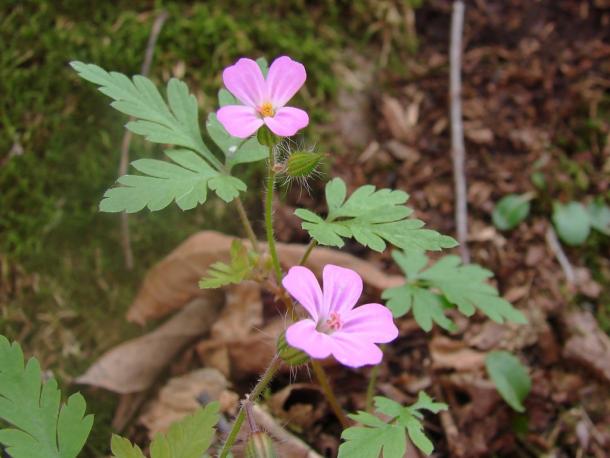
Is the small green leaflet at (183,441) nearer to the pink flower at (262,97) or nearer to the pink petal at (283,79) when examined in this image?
the pink flower at (262,97)

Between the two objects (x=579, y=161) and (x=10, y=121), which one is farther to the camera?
(x=579, y=161)

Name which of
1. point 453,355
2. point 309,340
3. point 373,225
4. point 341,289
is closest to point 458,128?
point 453,355

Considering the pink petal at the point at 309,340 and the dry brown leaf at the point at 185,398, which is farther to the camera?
the dry brown leaf at the point at 185,398

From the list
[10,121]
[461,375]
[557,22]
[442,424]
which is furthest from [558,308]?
[10,121]

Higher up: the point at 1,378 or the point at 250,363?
the point at 1,378

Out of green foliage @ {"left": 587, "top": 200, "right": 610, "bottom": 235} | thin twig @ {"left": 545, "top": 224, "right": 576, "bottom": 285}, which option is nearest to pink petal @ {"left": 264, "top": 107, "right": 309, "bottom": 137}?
thin twig @ {"left": 545, "top": 224, "right": 576, "bottom": 285}

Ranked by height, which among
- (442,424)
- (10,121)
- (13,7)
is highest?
(13,7)

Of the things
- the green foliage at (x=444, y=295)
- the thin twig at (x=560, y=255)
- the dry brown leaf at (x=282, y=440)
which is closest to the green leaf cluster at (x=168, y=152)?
the green foliage at (x=444, y=295)

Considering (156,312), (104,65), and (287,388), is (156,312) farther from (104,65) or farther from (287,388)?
(104,65)
